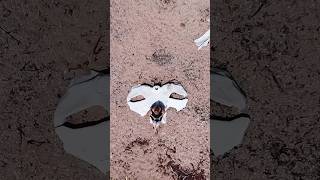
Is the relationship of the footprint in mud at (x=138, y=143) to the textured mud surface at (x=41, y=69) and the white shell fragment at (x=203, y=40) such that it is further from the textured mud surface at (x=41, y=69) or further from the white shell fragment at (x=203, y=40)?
the white shell fragment at (x=203, y=40)

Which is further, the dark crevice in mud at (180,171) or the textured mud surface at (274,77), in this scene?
the dark crevice in mud at (180,171)

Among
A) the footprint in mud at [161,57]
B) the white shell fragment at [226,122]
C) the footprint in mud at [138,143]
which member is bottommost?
the footprint in mud at [138,143]

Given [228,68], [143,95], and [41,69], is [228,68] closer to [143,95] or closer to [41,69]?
[143,95]

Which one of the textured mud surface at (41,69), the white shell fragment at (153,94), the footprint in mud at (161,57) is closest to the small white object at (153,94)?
the white shell fragment at (153,94)

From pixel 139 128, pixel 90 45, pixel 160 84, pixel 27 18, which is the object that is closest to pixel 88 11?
pixel 90 45

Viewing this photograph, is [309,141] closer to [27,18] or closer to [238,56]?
[238,56]

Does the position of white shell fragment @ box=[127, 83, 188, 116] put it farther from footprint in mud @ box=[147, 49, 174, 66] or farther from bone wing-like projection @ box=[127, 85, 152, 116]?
footprint in mud @ box=[147, 49, 174, 66]

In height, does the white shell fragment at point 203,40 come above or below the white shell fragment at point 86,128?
above

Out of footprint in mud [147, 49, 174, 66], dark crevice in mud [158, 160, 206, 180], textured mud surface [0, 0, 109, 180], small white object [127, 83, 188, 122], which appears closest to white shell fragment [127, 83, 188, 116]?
small white object [127, 83, 188, 122]
